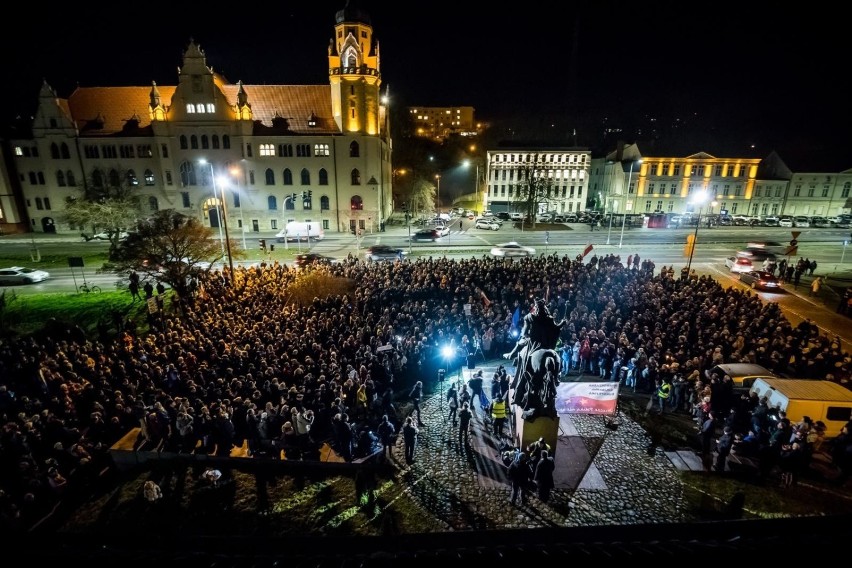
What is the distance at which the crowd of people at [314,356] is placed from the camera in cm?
1094

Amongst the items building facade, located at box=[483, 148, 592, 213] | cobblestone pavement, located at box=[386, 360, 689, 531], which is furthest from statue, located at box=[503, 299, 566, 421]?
building facade, located at box=[483, 148, 592, 213]

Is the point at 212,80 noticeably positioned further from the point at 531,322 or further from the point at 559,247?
the point at 531,322

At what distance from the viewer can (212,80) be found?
Result: 47.9m

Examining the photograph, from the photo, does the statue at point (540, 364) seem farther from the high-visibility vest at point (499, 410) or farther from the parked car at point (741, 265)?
the parked car at point (741, 265)

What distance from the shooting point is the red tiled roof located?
50719 mm

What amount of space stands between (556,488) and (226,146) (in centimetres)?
5166

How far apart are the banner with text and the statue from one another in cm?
214

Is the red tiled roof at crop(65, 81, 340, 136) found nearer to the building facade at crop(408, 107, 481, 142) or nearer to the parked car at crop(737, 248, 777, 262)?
the parked car at crop(737, 248, 777, 262)

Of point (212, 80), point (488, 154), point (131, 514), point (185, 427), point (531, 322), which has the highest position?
point (212, 80)

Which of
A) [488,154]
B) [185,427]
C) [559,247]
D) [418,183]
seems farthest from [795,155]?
[185,427]

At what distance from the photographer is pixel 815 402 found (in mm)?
11617

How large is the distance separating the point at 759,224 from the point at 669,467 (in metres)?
63.4

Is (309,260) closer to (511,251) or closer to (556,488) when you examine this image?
(511,251)

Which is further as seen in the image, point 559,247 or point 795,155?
point 795,155
